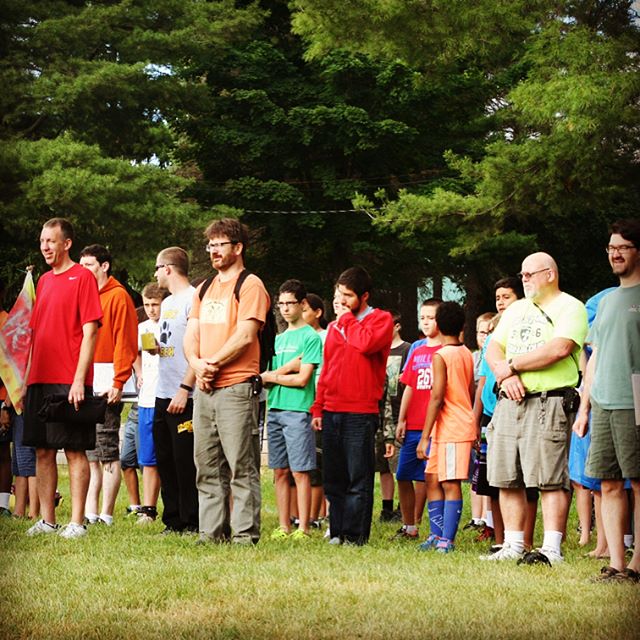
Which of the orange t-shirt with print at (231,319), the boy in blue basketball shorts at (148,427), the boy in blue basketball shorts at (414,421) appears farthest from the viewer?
the boy in blue basketball shorts at (148,427)

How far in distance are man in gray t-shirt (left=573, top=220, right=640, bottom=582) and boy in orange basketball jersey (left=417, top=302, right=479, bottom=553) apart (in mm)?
1687

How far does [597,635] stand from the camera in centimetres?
495

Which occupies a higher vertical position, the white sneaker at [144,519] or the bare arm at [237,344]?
the bare arm at [237,344]

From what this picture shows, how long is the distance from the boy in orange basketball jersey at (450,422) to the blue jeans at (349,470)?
1.50 feet

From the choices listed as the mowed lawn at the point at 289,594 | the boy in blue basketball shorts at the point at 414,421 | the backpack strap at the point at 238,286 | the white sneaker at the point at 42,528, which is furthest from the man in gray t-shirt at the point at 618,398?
the white sneaker at the point at 42,528

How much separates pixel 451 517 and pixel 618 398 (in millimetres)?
2114

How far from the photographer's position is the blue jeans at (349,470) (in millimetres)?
8430

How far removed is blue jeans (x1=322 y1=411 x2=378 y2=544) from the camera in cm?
843

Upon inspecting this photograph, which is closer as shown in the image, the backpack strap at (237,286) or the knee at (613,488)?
the knee at (613,488)

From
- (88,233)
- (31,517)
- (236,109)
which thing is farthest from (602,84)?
(236,109)

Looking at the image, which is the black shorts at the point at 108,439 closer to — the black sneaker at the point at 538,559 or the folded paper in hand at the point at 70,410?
the folded paper in hand at the point at 70,410

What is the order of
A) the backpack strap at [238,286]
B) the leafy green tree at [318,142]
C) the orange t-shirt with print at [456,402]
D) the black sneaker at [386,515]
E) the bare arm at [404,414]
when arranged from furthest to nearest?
the leafy green tree at [318,142]
the black sneaker at [386,515]
the bare arm at [404,414]
the orange t-shirt with print at [456,402]
the backpack strap at [238,286]

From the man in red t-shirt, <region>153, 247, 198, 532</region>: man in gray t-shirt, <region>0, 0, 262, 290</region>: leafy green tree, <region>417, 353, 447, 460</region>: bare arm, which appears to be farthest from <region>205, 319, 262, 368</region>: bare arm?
<region>0, 0, 262, 290</region>: leafy green tree

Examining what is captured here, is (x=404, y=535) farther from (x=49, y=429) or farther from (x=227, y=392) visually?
(x=49, y=429)
